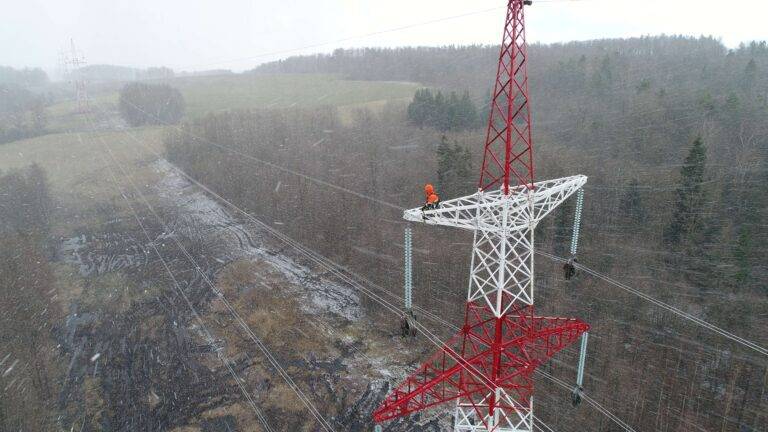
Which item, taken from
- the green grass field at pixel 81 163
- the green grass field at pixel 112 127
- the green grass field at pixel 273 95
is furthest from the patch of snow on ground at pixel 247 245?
the green grass field at pixel 273 95

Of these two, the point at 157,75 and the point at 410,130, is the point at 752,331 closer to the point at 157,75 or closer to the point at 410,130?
the point at 410,130

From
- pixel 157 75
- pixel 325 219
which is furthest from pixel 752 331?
pixel 157 75

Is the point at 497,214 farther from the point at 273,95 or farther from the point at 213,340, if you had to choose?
the point at 273,95

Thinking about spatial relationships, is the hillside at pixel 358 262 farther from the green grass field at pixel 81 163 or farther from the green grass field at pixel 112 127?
the green grass field at pixel 112 127

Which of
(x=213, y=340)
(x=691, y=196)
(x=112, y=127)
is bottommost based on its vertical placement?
Result: (x=213, y=340)

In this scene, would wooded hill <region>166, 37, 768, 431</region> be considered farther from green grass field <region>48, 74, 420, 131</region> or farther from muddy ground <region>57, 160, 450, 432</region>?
green grass field <region>48, 74, 420, 131</region>

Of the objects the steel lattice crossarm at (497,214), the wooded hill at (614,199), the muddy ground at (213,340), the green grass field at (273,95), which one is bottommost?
the muddy ground at (213,340)

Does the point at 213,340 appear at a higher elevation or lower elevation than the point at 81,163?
lower

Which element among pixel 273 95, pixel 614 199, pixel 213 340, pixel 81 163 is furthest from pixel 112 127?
pixel 614 199
